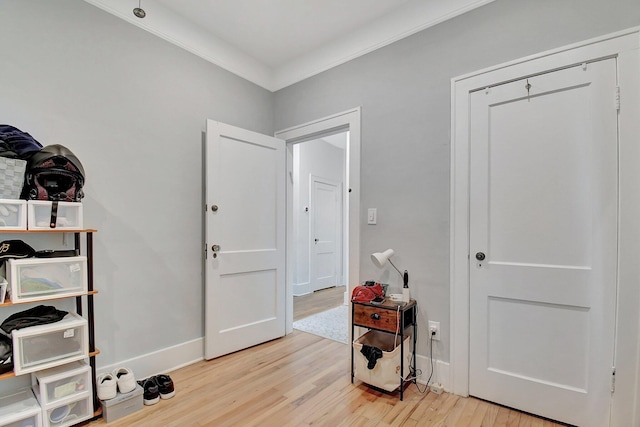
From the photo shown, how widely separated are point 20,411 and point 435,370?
2.45 m

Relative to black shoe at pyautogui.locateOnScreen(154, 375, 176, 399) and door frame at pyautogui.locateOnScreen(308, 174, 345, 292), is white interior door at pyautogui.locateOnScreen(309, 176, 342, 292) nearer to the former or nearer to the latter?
door frame at pyautogui.locateOnScreen(308, 174, 345, 292)

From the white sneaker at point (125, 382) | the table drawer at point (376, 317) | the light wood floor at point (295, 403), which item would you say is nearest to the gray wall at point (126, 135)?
the white sneaker at point (125, 382)

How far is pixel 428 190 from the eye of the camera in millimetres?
2295

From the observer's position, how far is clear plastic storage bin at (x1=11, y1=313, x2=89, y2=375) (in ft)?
5.12

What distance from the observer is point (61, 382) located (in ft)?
5.59

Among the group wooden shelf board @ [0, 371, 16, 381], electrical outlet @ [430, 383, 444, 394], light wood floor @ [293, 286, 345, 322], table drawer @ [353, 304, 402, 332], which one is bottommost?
light wood floor @ [293, 286, 345, 322]

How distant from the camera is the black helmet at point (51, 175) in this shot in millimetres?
1654

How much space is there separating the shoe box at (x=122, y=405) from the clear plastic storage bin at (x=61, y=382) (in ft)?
0.50

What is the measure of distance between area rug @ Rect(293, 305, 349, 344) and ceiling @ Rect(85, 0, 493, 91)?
2.69 metres

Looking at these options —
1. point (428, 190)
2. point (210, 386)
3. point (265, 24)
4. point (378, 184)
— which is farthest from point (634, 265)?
point (265, 24)

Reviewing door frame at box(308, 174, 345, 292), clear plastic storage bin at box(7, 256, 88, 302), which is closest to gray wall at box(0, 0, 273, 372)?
clear plastic storage bin at box(7, 256, 88, 302)

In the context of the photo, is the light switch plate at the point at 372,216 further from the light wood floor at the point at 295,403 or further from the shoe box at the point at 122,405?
the shoe box at the point at 122,405

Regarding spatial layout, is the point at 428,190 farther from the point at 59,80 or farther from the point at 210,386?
the point at 59,80

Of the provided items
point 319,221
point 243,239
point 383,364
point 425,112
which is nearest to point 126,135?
point 243,239
